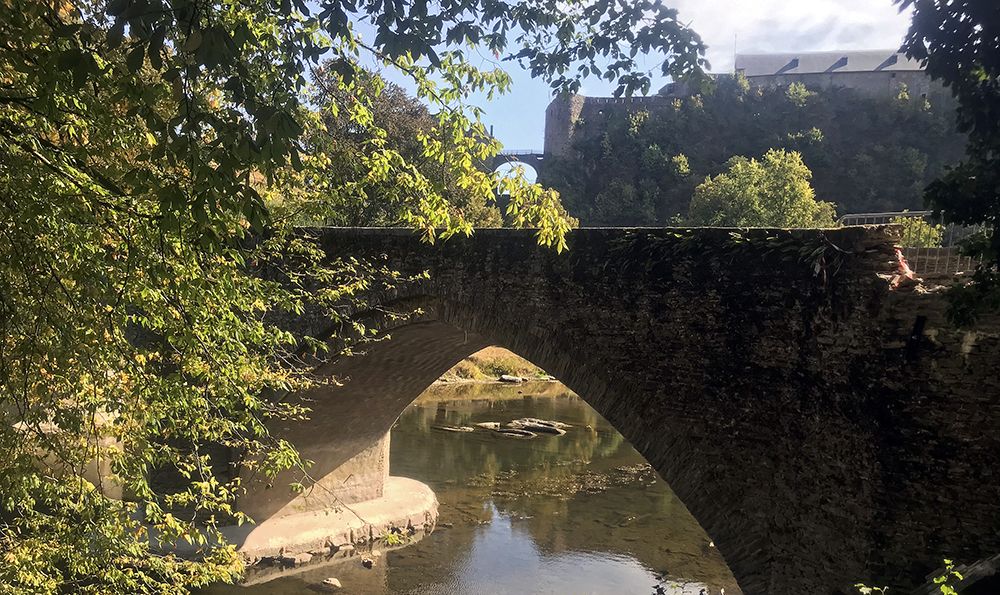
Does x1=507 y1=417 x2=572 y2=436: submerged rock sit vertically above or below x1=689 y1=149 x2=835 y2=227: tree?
below

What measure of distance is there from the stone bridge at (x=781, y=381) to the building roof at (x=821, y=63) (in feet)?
150

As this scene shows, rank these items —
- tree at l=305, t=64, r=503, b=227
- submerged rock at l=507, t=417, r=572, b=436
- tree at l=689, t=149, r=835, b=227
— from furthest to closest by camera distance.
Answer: tree at l=689, t=149, r=835, b=227, submerged rock at l=507, t=417, r=572, b=436, tree at l=305, t=64, r=503, b=227

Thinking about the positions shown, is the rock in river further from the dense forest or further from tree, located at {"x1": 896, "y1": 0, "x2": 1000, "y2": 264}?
the dense forest

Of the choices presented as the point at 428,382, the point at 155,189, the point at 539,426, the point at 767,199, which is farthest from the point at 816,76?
the point at 155,189

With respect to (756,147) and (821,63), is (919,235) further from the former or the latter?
(821,63)

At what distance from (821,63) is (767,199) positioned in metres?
23.7

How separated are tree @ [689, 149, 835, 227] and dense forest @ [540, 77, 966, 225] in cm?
862

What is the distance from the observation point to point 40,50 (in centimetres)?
277

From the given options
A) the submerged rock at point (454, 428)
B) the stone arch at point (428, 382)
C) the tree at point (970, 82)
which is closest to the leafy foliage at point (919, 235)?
the stone arch at point (428, 382)

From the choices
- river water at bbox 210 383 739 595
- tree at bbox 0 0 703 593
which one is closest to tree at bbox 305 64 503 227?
tree at bbox 0 0 703 593

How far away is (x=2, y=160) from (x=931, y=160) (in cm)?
4719

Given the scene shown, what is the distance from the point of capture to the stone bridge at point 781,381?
5.40 meters

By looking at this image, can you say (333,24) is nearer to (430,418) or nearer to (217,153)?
(217,153)

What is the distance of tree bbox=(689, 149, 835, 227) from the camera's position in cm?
2888
